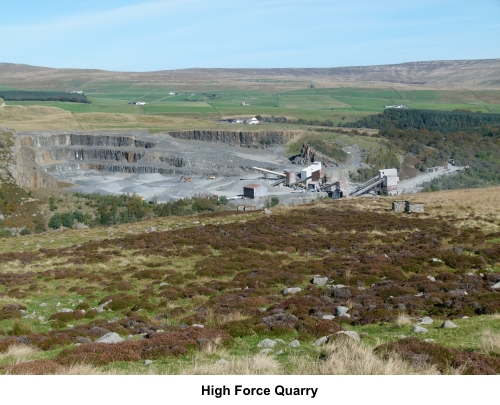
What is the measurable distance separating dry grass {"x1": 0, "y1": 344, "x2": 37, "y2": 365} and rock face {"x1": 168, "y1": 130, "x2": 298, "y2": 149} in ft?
418

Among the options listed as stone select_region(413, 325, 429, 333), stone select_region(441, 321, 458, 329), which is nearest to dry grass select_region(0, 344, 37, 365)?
stone select_region(413, 325, 429, 333)

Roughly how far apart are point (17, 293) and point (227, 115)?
17151 cm

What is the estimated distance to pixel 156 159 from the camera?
125062 mm

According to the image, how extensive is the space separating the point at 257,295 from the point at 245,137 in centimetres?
12470

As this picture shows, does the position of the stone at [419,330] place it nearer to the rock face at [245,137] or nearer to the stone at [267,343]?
the stone at [267,343]

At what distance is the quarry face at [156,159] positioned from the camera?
10021 centimetres

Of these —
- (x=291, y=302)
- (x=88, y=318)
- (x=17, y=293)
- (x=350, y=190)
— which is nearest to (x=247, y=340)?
(x=291, y=302)

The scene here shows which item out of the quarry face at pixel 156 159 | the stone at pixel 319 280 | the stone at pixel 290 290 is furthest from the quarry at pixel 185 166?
the stone at pixel 290 290

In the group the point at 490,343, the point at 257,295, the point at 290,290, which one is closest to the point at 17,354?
the point at 257,295

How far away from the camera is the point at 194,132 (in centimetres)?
14450

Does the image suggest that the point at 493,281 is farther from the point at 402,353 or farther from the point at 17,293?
the point at 17,293

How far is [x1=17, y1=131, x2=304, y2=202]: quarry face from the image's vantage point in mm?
100213

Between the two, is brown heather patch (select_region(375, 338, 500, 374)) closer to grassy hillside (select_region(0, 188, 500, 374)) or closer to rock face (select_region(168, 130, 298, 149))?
grassy hillside (select_region(0, 188, 500, 374))

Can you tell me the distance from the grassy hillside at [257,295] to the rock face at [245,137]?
102m
